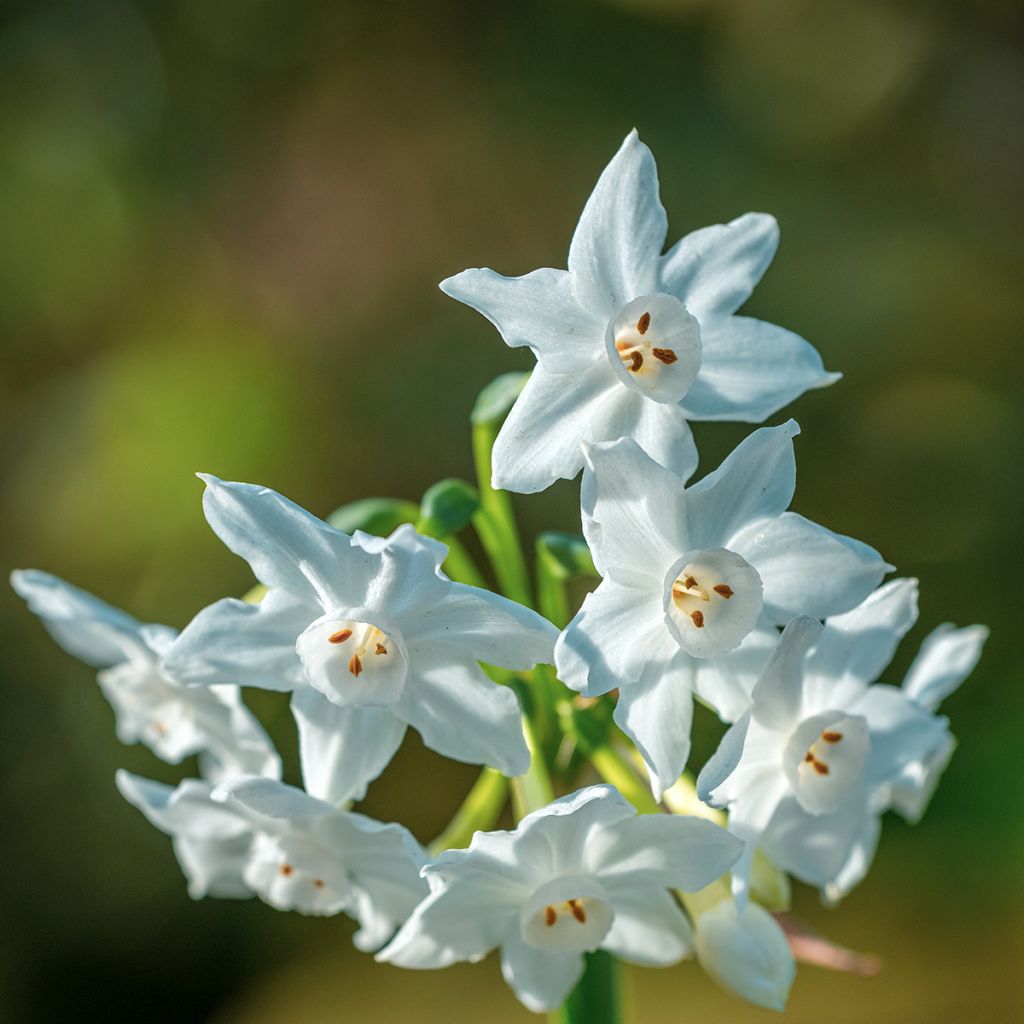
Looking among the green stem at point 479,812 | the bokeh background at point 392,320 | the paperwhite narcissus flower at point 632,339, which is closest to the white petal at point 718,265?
the paperwhite narcissus flower at point 632,339

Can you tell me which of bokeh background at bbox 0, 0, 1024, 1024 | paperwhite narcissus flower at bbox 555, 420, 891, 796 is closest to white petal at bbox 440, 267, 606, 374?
paperwhite narcissus flower at bbox 555, 420, 891, 796

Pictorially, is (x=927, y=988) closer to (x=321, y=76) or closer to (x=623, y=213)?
(x=623, y=213)

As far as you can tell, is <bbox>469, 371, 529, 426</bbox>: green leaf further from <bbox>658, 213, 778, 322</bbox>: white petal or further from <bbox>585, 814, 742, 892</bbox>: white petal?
<bbox>585, 814, 742, 892</bbox>: white petal

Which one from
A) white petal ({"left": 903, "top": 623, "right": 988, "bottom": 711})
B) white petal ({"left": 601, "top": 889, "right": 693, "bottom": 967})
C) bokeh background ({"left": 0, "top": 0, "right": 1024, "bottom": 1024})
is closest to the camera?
white petal ({"left": 601, "top": 889, "right": 693, "bottom": 967})

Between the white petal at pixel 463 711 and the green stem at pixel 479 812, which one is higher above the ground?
the white petal at pixel 463 711

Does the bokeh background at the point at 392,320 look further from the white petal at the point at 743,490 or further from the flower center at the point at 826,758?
the white petal at the point at 743,490

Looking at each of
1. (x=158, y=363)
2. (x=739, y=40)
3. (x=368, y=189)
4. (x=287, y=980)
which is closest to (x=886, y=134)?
(x=739, y=40)

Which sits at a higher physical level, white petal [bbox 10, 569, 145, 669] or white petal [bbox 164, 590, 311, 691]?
white petal [bbox 164, 590, 311, 691]
